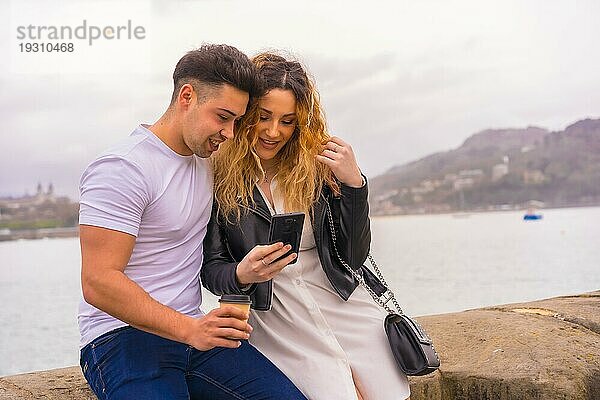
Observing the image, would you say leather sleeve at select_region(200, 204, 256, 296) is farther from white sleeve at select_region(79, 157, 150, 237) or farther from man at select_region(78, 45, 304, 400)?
white sleeve at select_region(79, 157, 150, 237)

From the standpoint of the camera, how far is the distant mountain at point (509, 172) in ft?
83.5

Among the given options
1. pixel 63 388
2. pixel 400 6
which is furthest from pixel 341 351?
pixel 400 6

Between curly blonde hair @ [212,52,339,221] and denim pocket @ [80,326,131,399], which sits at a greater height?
curly blonde hair @ [212,52,339,221]

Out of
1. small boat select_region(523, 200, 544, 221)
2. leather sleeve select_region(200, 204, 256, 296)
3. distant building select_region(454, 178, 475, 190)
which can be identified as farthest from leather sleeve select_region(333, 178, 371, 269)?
small boat select_region(523, 200, 544, 221)

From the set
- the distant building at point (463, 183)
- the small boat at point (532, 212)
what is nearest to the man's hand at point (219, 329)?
the distant building at point (463, 183)

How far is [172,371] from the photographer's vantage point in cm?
245

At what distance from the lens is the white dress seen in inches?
106

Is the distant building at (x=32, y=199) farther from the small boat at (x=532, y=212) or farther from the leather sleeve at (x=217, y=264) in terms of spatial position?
the small boat at (x=532, y=212)

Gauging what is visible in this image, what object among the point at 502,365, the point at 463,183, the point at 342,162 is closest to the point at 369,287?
the point at 342,162

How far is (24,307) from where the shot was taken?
1809cm

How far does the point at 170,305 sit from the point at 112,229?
1.06ft

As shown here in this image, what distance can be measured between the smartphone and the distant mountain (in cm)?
2024

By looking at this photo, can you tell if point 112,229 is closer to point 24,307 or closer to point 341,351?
point 341,351

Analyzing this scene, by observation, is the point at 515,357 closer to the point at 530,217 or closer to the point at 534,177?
the point at 534,177
